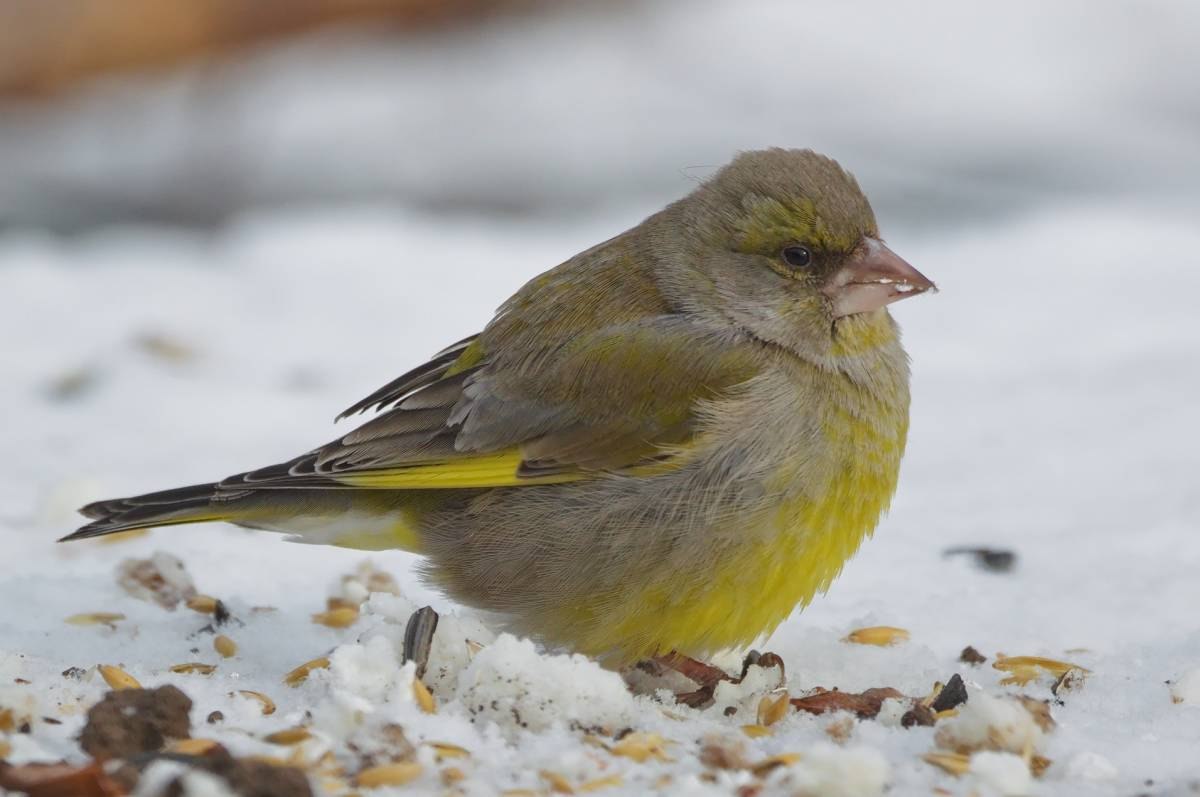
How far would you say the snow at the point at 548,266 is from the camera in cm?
340

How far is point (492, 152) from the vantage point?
37.9 feet

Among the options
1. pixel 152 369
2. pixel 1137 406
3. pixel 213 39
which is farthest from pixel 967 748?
pixel 213 39

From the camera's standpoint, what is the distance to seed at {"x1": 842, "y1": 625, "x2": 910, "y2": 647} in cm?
428

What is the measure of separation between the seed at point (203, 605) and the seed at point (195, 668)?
0.41 m

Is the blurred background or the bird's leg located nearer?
the bird's leg

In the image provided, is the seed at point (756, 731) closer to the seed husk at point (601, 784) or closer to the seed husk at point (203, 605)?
the seed husk at point (601, 784)

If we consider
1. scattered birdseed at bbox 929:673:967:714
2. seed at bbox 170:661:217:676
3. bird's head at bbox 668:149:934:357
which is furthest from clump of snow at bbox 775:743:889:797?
seed at bbox 170:661:217:676

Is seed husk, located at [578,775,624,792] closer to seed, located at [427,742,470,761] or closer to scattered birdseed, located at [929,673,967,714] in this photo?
seed, located at [427,742,470,761]

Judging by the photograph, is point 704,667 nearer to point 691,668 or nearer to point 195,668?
point 691,668

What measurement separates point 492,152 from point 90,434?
5665mm

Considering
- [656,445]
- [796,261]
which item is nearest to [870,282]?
[796,261]

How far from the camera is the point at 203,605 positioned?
14.6 ft

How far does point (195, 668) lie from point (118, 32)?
6.70 metres

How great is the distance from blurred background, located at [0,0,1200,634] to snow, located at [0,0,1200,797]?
3cm
